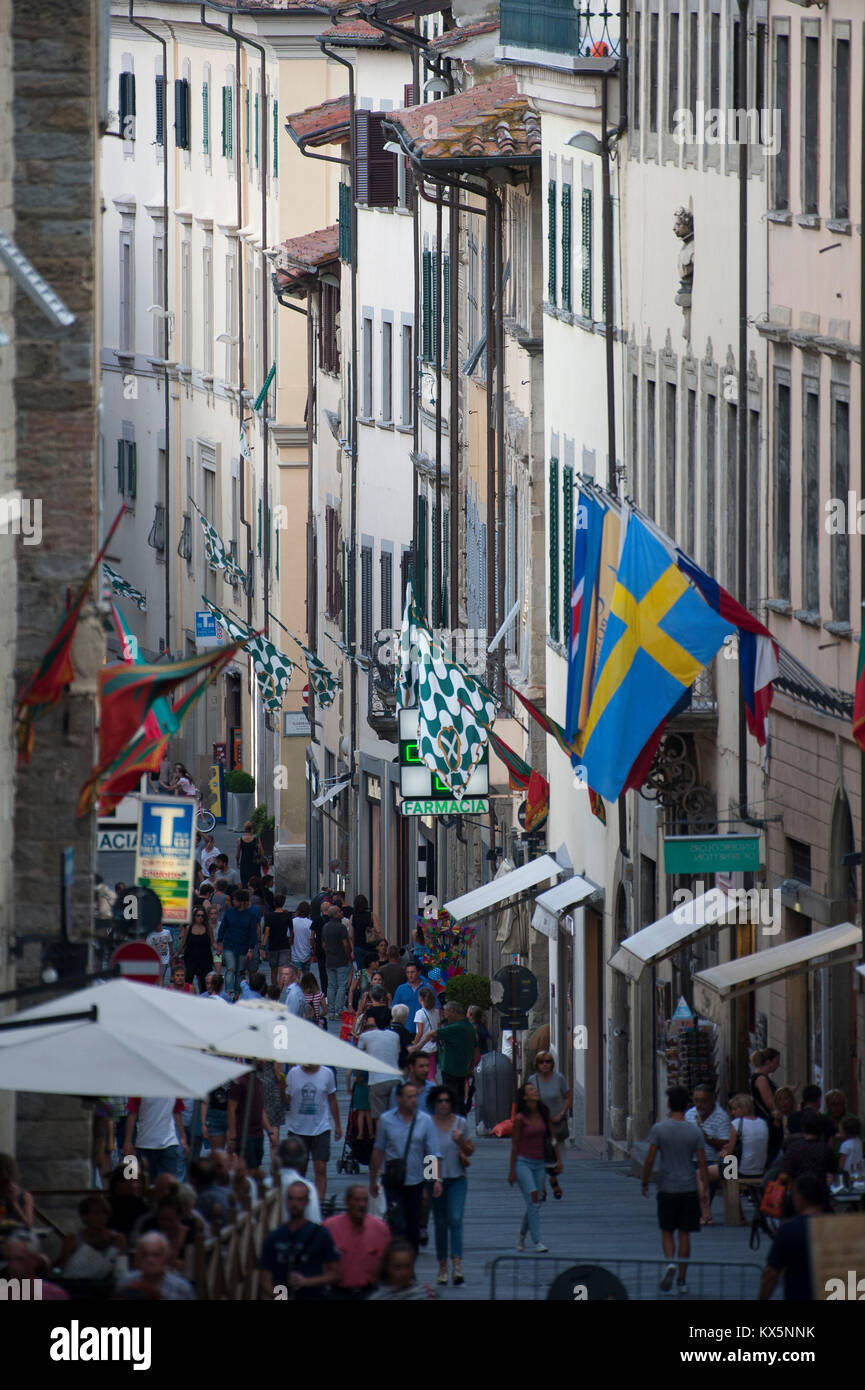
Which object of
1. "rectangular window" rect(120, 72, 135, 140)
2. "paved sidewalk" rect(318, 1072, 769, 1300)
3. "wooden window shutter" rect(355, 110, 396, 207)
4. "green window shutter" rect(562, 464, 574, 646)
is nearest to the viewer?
"paved sidewalk" rect(318, 1072, 769, 1300)

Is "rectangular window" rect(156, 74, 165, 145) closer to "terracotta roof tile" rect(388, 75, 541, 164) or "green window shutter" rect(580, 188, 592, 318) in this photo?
"terracotta roof tile" rect(388, 75, 541, 164)

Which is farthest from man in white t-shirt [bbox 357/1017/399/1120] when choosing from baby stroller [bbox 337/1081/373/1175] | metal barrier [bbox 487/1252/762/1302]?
metal barrier [bbox 487/1252/762/1302]

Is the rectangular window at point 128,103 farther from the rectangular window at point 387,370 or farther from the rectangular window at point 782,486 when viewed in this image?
the rectangular window at point 782,486

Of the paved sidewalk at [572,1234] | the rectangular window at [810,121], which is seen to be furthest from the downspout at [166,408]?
the rectangular window at [810,121]

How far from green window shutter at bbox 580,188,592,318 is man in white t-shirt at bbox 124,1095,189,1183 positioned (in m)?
15.5

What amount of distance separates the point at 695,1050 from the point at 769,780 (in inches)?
111

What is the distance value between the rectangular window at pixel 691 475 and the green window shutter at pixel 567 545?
3.44 m

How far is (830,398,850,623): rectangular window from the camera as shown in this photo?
2512cm

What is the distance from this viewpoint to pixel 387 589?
167ft

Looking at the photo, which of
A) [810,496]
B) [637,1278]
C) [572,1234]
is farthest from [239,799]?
[637,1278]

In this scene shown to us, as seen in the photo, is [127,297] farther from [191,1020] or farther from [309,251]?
[191,1020]

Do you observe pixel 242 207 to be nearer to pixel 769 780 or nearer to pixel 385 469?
pixel 385 469

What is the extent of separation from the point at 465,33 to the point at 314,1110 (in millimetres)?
23875

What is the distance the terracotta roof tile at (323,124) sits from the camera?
5391 centimetres
